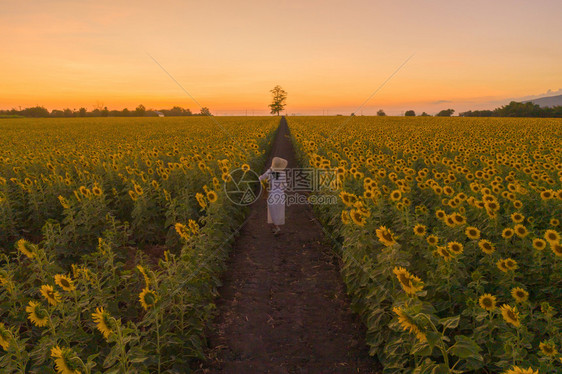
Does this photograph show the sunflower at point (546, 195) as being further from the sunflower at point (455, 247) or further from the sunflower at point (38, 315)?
the sunflower at point (38, 315)

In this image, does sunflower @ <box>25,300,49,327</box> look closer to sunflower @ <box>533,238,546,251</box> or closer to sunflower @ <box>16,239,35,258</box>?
sunflower @ <box>16,239,35,258</box>

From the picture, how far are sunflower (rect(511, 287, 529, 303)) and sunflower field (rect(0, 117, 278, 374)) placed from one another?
11.3 feet

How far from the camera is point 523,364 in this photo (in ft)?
8.50

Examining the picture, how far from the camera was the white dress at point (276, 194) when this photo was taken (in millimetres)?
7949

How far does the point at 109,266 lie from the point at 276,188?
3.98 metres

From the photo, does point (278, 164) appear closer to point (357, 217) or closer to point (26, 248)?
point (357, 217)

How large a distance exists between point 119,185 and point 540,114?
332 feet

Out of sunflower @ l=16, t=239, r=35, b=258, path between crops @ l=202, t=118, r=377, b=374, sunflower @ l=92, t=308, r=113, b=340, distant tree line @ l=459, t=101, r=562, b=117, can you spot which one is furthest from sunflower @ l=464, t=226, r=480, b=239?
distant tree line @ l=459, t=101, r=562, b=117

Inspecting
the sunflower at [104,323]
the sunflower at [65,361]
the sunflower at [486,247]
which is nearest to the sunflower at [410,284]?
the sunflower at [486,247]

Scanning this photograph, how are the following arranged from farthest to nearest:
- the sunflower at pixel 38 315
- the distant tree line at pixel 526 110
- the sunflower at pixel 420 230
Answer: the distant tree line at pixel 526 110, the sunflower at pixel 420 230, the sunflower at pixel 38 315

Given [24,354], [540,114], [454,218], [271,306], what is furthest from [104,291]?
[540,114]

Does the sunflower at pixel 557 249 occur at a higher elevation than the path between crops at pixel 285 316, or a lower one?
higher

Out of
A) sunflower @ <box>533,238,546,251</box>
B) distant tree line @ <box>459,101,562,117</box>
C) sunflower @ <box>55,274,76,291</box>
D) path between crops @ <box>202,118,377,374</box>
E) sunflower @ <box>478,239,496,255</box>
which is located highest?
distant tree line @ <box>459,101,562,117</box>

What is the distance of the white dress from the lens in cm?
795
